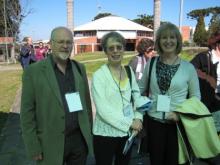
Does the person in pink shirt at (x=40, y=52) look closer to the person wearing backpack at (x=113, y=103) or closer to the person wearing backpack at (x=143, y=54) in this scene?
the person wearing backpack at (x=143, y=54)

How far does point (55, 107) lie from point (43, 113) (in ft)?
0.39

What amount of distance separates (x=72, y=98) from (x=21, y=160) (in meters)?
2.71

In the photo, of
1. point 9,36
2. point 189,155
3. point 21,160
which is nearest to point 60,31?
point 189,155

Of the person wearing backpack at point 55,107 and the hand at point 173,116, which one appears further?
the hand at point 173,116

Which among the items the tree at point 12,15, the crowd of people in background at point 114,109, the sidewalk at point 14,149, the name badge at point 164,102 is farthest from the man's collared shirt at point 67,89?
the tree at point 12,15

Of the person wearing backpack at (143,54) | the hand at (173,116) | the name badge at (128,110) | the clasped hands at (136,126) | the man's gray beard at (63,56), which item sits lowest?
the clasped hands at (136,126)

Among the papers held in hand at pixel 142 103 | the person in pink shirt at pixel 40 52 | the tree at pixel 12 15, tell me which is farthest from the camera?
the tree at pixel 12 15

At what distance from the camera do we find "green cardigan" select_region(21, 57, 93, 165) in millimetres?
3191

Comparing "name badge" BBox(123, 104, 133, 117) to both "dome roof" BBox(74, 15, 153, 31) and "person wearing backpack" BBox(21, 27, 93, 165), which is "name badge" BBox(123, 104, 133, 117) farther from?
"dome roof" BBox(74, 15, 153, 31)

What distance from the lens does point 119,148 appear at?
12.0ft

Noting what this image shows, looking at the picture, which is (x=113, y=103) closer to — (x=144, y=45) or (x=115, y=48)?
(x=115, y=48)

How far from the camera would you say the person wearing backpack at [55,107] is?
3201 mm

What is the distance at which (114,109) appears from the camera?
348 centimetres

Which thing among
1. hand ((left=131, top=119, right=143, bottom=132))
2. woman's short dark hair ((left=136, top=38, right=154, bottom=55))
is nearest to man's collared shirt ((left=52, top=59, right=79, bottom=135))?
hand ((left=131, top=119, right=143, bottom=132))
